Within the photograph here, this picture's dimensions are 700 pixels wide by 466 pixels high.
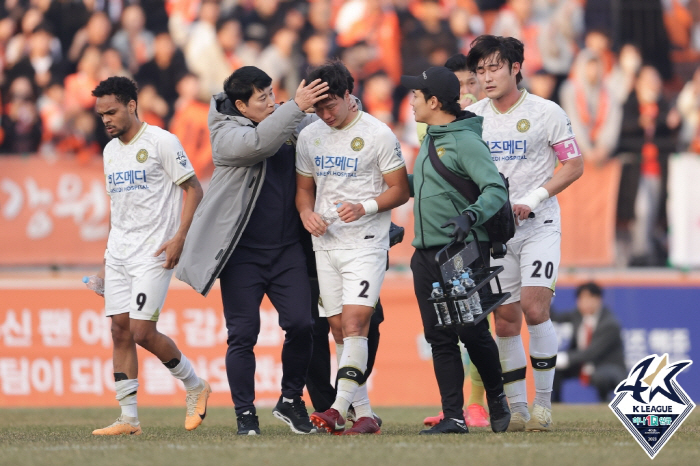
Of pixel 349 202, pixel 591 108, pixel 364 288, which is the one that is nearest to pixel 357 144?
pixel 349 202

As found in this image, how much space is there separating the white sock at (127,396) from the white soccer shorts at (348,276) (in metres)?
1.43

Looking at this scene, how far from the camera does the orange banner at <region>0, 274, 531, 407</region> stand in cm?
1171

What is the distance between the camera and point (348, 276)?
6.61m

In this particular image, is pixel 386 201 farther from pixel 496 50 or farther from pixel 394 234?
pixel 496 50

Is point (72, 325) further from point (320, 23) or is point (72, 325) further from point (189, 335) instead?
point (320, 23)

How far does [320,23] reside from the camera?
45.8 ft

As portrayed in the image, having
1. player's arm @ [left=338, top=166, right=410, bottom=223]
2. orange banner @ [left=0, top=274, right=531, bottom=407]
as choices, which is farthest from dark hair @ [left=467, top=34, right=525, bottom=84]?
orange banner @ [left=0, top=274, right=531, bottom=407]

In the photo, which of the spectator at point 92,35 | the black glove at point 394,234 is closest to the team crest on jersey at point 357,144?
the black glove at point 394,234

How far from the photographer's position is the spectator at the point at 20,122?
12.8m

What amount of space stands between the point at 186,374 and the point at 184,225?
1076mm

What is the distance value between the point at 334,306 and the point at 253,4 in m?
8.13

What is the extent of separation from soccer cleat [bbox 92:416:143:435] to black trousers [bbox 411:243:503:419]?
204cm

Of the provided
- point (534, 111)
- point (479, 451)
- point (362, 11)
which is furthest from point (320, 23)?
point (479, 451)

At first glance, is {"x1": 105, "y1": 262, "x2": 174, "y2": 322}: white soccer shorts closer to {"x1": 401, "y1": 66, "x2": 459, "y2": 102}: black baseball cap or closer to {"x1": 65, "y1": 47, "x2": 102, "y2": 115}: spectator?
→ {"x1": 401, "y1": 66, "x2": 459, "y2": 102}: black baseball cap
